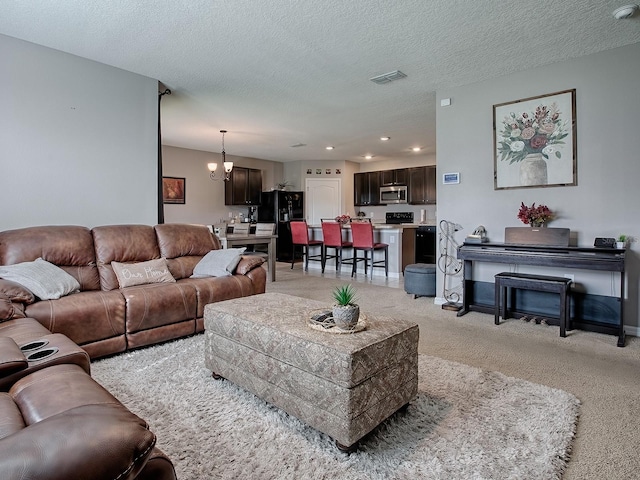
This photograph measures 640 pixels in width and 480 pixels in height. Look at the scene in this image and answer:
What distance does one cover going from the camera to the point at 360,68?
3754 millimetres

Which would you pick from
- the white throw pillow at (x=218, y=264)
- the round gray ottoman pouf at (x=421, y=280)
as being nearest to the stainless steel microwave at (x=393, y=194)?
the round gray ottoman pouf at (x=421, y=280)

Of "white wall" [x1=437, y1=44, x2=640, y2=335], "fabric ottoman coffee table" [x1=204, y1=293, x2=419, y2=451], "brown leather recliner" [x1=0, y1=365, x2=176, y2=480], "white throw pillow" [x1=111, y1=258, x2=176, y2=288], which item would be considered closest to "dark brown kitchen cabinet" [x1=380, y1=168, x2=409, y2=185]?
"white wall" [x1=437, y1=44, x2=640, y2=335]

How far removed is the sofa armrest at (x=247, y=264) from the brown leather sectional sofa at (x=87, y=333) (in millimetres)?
10

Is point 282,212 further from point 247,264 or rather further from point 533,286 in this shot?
point 533,286

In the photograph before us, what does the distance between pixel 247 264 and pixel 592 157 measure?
349 cm

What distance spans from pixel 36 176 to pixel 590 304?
534cm

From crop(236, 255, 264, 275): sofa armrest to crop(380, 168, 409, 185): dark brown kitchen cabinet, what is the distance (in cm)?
612

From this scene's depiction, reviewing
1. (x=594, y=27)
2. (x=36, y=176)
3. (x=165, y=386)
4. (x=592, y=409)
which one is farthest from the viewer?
(x=36, y=176)

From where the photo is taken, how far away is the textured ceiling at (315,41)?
106 inches

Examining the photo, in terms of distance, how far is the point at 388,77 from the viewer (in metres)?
3.98

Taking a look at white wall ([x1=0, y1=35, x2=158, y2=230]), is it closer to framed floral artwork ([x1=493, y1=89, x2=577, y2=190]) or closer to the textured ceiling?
the textured ceiling

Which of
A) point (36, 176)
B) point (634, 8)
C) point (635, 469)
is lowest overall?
point (635, 469)

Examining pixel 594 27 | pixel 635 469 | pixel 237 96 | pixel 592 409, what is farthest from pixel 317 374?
pixel 237 96

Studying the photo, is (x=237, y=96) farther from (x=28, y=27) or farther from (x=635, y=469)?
(x=635, y=469)
